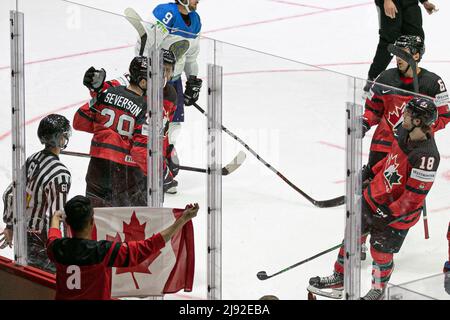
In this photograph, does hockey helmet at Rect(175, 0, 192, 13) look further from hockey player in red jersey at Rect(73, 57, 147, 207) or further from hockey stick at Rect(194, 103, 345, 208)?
hockey stick at Rect(194, 103, 345, 208)

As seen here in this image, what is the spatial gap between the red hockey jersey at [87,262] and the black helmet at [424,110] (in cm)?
102

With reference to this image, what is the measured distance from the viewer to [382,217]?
466cm

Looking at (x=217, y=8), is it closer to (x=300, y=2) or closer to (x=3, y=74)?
(x=300, y=2)

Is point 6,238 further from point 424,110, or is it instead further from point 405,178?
point 424,110

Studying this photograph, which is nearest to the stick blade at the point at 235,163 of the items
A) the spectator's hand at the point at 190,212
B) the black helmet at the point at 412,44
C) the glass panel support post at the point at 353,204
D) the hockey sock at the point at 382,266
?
the spectator's hand at the point at 190,212

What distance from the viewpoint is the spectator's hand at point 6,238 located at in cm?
557

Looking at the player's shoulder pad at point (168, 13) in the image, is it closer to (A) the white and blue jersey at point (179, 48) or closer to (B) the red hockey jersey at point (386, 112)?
(A) the white and blue jersey at point (179, 48)

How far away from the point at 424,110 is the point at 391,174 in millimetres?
293

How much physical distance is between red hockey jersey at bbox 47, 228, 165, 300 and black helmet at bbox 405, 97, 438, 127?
3.33 ft

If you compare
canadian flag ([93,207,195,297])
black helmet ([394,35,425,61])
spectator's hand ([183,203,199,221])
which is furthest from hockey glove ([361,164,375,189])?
black helmet ([394,35,425,61])

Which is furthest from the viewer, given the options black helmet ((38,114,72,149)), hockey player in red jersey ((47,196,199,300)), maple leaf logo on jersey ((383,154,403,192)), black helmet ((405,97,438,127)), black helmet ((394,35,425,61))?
black helmet ((394,35,425,61))

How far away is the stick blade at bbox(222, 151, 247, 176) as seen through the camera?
189 inches

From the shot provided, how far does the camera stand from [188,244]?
196 inches
